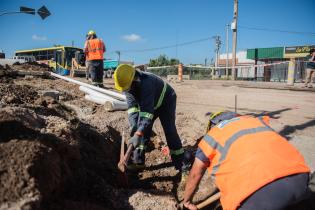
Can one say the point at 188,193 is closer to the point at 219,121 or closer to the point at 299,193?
the point at 219,121

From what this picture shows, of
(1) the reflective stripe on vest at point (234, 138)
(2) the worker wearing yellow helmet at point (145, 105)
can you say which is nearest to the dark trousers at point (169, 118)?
(2) the worker wearing yellow helmet at point (145, 105)

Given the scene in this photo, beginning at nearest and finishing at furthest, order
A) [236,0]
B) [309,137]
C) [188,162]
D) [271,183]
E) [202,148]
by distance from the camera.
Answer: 1. [271,183]
2. [202,148]
3. [188,162]
4. [309,137]
5. [236,0]

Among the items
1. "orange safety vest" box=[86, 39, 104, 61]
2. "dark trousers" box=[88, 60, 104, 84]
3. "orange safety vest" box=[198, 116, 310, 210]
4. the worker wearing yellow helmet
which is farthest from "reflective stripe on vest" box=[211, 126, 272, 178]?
"dark trousers" box=[88, 60, 104, 84]

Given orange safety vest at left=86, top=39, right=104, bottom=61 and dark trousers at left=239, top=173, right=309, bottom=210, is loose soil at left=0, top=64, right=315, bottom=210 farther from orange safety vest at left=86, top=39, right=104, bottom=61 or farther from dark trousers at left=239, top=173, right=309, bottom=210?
orange safety vest at left=86, top=39, right=104, bottom=61

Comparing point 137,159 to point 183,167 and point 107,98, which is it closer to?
point 183,167

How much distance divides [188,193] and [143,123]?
135cm

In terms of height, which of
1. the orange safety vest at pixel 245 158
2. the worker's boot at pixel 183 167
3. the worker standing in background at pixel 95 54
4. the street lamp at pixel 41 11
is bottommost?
the worker's boot at pixel 183 167

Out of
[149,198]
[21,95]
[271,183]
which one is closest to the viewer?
[271,183]

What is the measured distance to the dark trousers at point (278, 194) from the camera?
2.15 m

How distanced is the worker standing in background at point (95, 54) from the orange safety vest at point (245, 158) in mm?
7873

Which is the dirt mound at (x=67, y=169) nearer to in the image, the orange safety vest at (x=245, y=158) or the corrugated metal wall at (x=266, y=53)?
the orange safety vest at (x=245, y=158)

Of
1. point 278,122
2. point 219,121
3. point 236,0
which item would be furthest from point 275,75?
point 219,121

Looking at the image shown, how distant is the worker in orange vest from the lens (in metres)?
2.15

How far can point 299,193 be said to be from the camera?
224 centimetres
